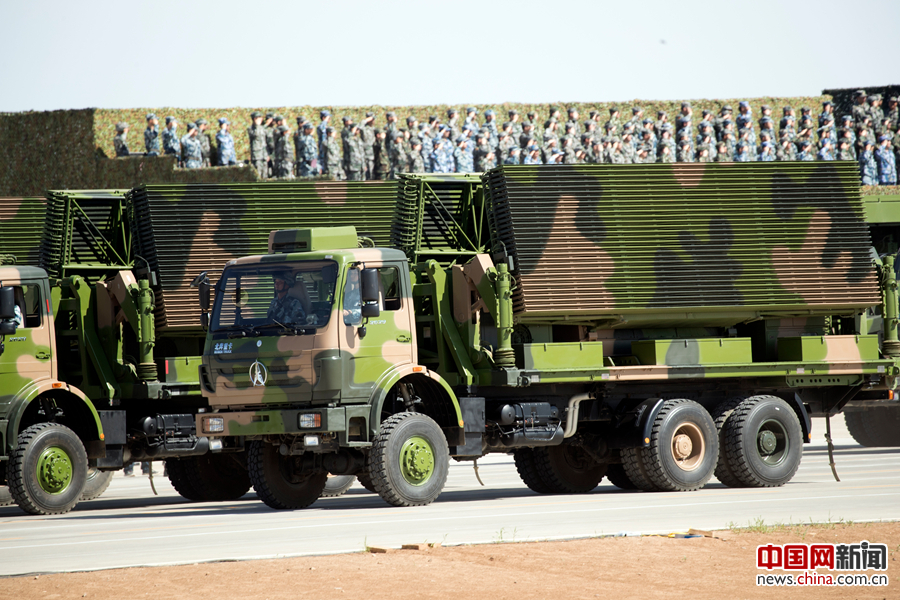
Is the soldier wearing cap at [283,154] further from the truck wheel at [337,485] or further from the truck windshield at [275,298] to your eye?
the truck windshield at [275,298]

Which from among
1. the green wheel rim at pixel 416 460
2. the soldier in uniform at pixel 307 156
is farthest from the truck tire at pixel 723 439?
the soldier in uniform at pixel 307 156

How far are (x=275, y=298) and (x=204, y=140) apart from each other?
Answer: 58.3 feet

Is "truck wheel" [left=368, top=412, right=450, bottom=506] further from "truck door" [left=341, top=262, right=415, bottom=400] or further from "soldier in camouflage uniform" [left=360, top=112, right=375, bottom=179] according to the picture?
"soldier in camouflage uniform" [left=360, top=112, right=375, bottom=179]

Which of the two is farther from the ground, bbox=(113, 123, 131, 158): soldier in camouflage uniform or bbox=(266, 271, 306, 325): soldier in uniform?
bbox=(113, 123, 131, 158): soldier in camouflage uniform

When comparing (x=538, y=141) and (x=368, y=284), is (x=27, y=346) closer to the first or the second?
(x=368, y=284)

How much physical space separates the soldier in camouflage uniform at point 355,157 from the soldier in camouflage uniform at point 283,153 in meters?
1.38

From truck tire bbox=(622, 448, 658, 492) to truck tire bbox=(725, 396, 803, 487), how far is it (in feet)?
3.51

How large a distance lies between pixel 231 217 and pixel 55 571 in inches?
314

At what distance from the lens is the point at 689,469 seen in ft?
50.6

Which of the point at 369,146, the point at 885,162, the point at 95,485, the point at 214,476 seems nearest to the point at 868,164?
the point at 885,162

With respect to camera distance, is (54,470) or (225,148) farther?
(225,148)

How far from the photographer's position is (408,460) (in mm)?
13797

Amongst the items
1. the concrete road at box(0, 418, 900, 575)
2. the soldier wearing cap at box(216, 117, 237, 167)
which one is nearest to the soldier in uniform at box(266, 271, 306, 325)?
the concrete road at box(0, 418, 900, 575)

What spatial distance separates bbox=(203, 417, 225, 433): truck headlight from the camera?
13906 mm
